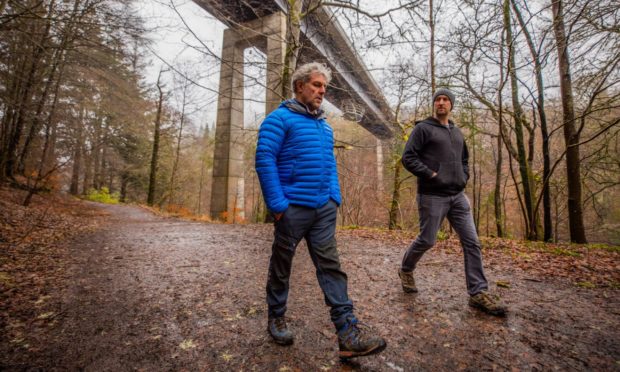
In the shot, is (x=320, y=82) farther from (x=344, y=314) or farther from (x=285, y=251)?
(x=344, y=314)

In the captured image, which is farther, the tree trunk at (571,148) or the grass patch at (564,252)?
the tree trunk at (571,148)

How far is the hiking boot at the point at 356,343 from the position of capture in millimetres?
1733

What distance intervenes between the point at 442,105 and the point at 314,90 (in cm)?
145

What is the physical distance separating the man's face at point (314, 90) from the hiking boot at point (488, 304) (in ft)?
7.14

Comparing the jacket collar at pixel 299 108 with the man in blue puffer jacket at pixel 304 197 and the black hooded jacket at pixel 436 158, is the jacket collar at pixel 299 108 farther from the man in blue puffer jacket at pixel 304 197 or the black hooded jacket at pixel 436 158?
the black hooded jacket at pixel 436 158

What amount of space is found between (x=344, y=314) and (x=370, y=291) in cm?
139

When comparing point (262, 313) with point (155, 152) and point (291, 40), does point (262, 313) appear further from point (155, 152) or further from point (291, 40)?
point (155, 152)

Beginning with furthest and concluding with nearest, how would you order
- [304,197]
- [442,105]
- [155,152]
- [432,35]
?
[155,152] → [432,35] → [442,105] → [304,197]

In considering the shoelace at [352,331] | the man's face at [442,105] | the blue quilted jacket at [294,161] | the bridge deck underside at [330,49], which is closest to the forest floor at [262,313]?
the shoelace at [352,331]

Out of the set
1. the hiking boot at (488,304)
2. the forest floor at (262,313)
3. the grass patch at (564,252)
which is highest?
the grass patch at (564,252)

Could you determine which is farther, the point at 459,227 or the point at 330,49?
the point at 330,49

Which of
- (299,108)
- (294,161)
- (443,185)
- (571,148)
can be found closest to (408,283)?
(443,185)

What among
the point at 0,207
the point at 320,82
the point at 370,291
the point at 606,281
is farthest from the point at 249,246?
the point at 0,207

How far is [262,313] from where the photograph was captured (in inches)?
99.3
